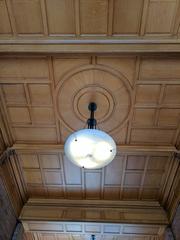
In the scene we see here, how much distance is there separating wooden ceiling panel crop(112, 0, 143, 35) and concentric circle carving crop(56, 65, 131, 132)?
1.71 ft

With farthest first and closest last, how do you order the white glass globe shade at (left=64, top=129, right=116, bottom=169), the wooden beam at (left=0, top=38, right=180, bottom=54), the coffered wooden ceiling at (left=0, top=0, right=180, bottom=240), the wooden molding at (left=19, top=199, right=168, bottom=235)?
the wooden molding at (left=19, top=199, right=168, bottom=235), the wooden beam at (left=0, top=38, right=180, bottom=54), the coffered wooden ceiling at (left=0, top=0, right=180, bottom=240), the white glass globe shade at (left=64, top=129, right=116, bottom=169)

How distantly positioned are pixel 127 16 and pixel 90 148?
1.45m

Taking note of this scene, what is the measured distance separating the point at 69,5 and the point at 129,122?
175 centimetres

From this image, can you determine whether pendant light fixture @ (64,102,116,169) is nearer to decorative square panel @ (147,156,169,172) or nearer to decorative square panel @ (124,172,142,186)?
decorative square panel @ (147,156,169,172)

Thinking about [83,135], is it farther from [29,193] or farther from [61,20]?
[29,193]

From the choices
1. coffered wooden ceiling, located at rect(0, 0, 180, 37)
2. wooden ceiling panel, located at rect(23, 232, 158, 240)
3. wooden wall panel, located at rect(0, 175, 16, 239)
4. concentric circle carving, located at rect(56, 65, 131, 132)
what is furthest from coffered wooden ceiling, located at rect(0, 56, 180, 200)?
wooden ceiling panel, located at rect(23, 232, 158, 240)

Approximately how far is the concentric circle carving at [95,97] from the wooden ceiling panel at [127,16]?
0.52 meters

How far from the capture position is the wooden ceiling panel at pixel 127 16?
2.11m

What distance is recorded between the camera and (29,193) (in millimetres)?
4125

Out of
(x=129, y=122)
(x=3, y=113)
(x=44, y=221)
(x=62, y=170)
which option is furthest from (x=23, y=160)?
(x=129, y=122)

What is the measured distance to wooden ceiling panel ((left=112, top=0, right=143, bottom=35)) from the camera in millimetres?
2107

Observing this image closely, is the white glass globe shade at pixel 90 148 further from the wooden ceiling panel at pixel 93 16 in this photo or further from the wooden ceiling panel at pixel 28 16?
the wooden ceiling panel at pixel 28 16

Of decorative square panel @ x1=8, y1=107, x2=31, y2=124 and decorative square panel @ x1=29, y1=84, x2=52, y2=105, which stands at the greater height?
decorative square panel @ x1=29, y1=84, x2=52, y2=105

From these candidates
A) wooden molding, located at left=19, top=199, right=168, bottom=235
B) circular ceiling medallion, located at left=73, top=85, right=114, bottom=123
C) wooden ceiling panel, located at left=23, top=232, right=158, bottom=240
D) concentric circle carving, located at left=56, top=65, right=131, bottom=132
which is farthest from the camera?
wooden ceiling panel, located at left=23, top=232, right=158, bottom=240
